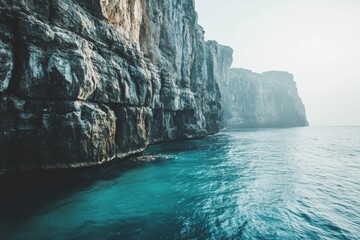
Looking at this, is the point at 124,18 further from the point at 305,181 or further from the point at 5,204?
the point at 305,181

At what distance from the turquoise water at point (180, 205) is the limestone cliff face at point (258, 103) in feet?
450

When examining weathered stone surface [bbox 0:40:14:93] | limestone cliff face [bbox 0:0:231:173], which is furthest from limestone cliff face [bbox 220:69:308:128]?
weathered stone surface [bbox 0:40:14:93]

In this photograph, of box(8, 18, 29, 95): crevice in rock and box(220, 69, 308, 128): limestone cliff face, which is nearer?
box(8, 18, 29, 95): crevice in rock

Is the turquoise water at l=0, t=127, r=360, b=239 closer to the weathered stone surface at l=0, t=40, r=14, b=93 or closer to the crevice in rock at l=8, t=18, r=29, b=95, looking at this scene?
the crevice in rock at l=8, t=18, r=29, b=95

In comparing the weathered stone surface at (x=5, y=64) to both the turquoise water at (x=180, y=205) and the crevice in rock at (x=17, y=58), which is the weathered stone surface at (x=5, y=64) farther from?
the turquoise water at (x=180, y=205)

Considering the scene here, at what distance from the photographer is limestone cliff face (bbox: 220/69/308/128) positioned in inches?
6245

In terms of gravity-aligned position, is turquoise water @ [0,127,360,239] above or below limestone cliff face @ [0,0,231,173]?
below

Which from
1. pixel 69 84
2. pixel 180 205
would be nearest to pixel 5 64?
pixel 69 84

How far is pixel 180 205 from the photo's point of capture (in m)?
14.5

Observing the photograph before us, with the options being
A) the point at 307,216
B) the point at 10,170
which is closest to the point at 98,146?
the point at 10,170

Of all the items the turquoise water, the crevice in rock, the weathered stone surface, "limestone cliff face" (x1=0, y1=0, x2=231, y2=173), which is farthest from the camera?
"limestone cliff face" (x1=0, y1=0, x2=231, y2=173)

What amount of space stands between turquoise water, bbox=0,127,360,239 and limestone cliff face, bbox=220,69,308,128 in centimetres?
A: 13706

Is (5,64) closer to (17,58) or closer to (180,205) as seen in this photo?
(17,58)

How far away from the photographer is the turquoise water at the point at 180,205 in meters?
11.0
